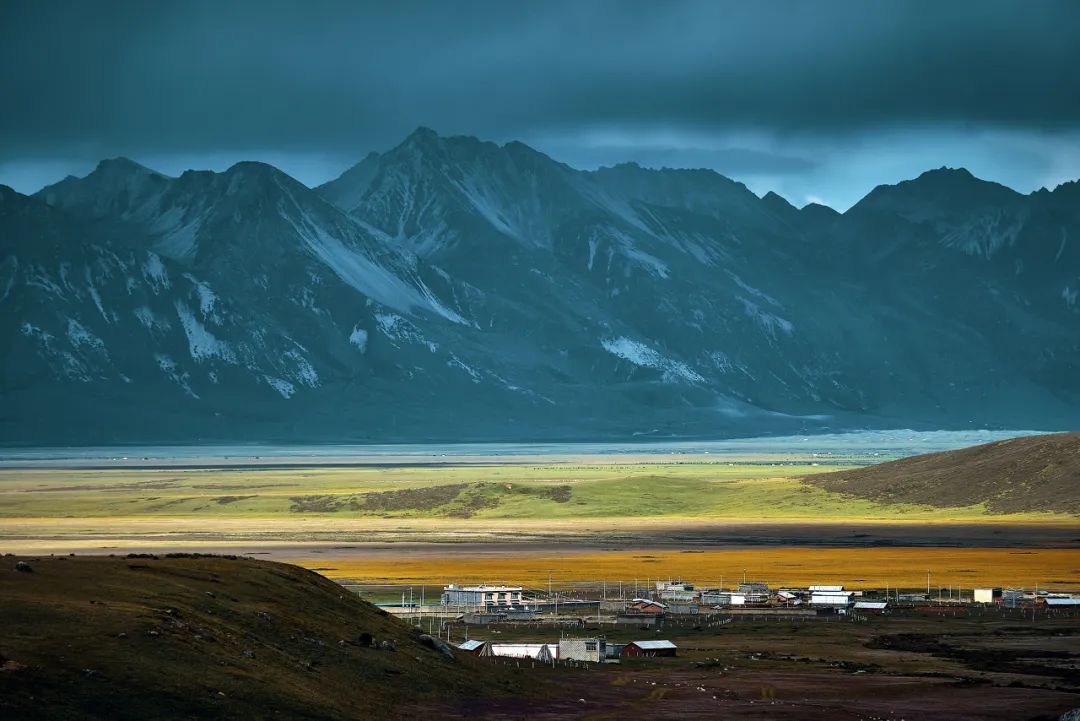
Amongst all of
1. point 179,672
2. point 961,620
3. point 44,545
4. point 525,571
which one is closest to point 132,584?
point 179,672

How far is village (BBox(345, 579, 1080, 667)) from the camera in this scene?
310 feet

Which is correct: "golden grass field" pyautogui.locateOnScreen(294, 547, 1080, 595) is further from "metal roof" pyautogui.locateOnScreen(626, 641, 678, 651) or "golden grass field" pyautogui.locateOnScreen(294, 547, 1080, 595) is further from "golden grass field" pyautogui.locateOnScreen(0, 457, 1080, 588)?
"metal roof" pyautogui.locateOnScreen(626, 641, 678, 651)

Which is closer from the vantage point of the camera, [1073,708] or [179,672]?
[179,672]

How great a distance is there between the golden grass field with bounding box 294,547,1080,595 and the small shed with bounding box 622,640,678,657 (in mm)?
35534

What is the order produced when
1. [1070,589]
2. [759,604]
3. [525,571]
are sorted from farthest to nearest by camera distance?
[525,571] < [1070,589] < [759,604]

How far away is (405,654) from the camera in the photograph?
2906 inches

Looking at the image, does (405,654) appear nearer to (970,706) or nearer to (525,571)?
(970,706)

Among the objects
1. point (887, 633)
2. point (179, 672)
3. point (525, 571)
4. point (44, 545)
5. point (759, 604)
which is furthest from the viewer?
point (44, 545)

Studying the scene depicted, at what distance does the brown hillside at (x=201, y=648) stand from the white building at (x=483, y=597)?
28.4 m

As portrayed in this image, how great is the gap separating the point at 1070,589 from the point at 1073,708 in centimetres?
5654

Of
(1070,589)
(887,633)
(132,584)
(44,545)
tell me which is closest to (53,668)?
(132,584)

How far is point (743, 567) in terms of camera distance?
140875 millimetres

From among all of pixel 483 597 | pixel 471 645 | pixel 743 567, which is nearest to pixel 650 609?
pixel 483 597

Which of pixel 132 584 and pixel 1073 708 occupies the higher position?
pixel 132 584
